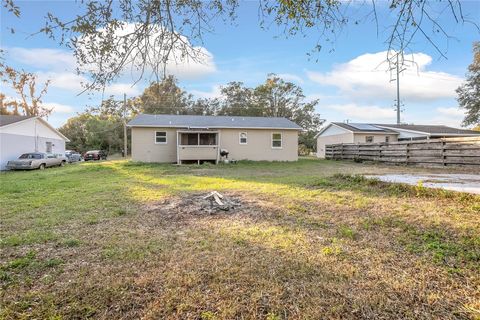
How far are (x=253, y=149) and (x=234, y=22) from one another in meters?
16.5

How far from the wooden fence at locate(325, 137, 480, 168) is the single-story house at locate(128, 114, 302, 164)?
514cm

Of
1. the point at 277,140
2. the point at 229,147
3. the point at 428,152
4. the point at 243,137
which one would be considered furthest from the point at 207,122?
the point at 428,152

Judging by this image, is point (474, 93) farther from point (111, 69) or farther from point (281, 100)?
point (111, 69)

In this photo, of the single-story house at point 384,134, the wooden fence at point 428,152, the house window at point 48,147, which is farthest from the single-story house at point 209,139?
the house window at point 48,147

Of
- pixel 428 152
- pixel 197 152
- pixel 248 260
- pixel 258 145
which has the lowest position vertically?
pixel 248 260

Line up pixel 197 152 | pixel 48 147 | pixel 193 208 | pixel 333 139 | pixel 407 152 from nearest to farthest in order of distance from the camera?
pixel 193 208
pixel 407 152
pixel 197 152
pixel 48 147
pixel 333 139

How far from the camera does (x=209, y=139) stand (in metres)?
20.4

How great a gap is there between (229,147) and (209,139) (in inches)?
68.7

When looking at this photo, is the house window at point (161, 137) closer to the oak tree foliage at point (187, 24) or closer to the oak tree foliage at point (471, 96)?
the oak tree foliage at point (187, 24)

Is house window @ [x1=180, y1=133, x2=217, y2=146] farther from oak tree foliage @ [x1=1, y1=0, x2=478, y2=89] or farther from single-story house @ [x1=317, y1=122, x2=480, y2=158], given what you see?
oak tree foliage @ [x1=1, y1=0, x2=478, y2=89]

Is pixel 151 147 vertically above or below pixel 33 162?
above

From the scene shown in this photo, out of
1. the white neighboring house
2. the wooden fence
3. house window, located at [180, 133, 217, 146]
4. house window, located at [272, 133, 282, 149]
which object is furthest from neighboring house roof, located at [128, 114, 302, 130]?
the white neighboring house

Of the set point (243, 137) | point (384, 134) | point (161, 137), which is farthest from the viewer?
point (384, 134)

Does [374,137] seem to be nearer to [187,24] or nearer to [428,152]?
[428,152]
